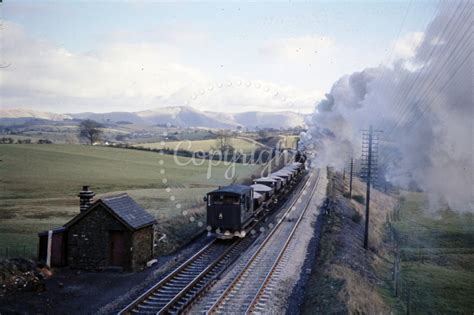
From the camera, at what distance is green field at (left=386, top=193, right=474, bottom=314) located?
21.2 m

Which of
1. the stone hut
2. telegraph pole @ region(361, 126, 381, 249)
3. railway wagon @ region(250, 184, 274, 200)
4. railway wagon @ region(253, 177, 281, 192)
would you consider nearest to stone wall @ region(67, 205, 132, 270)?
the stone hut

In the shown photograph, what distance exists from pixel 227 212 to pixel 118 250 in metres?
7.79

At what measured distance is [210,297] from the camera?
16.7 metres

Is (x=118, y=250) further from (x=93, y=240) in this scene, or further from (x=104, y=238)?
(x=93, y=240)

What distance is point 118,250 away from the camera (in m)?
20.1

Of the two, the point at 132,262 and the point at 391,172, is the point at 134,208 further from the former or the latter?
the point at 391,172

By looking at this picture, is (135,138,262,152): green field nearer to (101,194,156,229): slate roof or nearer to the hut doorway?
(101,194,156,229): slate roof

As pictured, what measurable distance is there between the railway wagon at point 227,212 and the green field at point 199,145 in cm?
5069

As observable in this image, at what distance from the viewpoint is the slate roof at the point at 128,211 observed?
2002 centimetres

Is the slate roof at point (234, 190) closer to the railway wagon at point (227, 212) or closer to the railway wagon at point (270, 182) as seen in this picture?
the railway wagon at point (227, 212)

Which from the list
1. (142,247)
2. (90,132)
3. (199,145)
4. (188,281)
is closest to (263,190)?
(142,247)

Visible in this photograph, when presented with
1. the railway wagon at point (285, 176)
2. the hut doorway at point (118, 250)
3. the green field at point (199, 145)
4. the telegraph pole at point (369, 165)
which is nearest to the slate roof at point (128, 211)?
the hut doorway at point (118, 250)

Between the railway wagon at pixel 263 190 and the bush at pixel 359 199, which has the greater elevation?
the railway wagon at pixel 263 190

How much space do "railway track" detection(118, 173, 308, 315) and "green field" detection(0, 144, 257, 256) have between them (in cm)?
496
